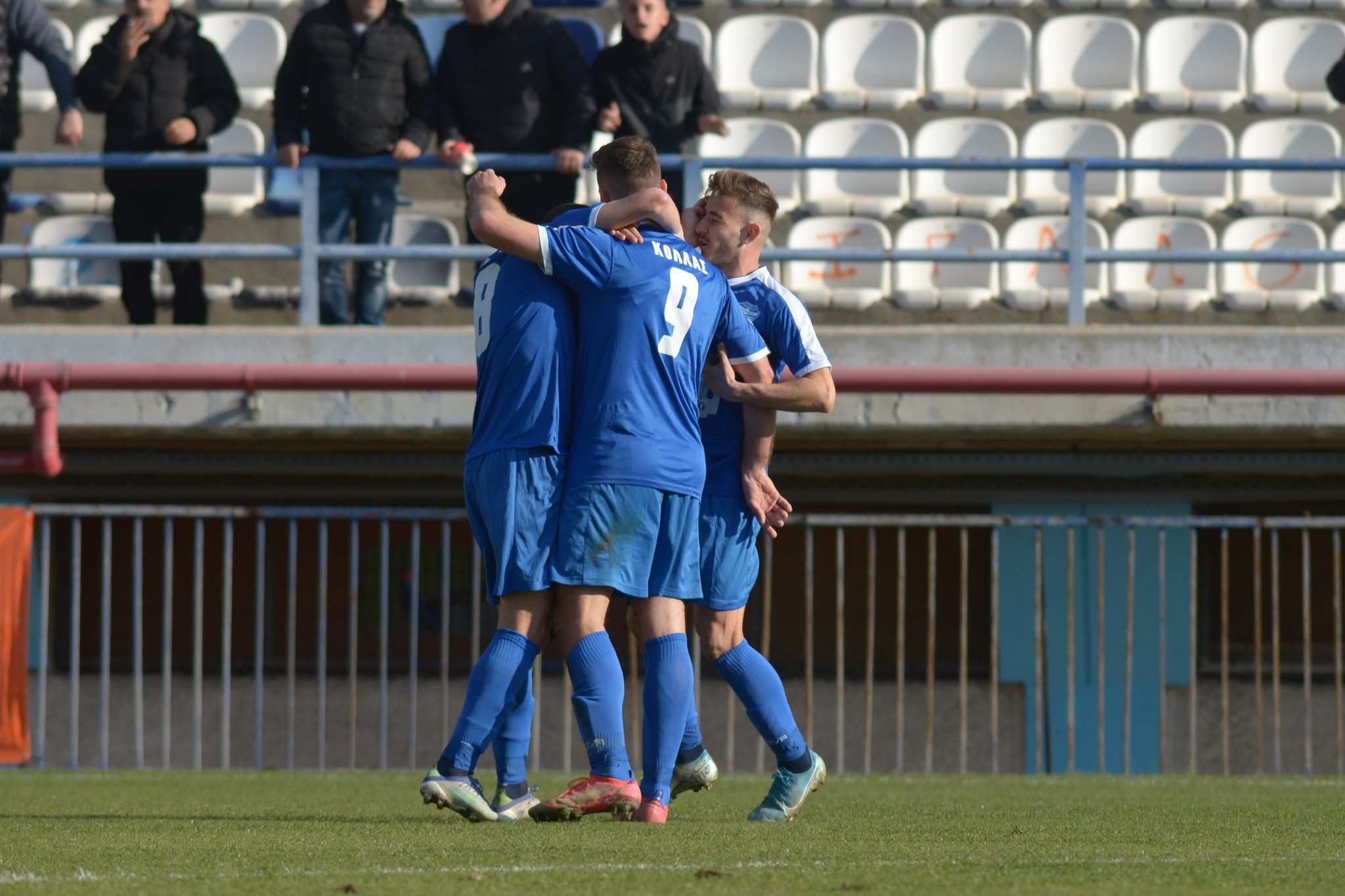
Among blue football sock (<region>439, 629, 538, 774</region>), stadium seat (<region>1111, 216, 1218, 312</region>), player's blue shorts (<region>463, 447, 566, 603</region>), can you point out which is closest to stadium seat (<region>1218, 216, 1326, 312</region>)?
stadium seat (<region>1111, 216, 1218, 312</region>)

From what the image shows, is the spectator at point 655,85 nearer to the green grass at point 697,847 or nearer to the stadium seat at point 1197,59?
the green grass at point 697,847

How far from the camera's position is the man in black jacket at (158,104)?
7.86 m

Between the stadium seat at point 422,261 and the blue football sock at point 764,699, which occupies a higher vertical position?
the stadium seat at point 422,261

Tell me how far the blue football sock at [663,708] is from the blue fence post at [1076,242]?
449 cm

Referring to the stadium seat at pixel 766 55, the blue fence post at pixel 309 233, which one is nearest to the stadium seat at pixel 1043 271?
the stadium seat at pixel 766 55

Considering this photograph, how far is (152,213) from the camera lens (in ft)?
26.3

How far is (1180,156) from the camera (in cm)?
1107

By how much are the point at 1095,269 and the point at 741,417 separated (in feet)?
20.7

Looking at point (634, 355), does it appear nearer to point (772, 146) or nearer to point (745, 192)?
point (745, 192)

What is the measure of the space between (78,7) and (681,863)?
10721mm

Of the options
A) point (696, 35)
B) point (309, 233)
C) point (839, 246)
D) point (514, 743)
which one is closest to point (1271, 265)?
point (839, 246)

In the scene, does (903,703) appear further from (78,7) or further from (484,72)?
(78,7)

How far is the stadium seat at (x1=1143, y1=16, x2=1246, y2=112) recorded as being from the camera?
11.6m

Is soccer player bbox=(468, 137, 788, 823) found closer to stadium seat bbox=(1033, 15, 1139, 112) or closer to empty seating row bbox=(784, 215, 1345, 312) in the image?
empty seating row bbox=(784, 215, 1345, 312)
